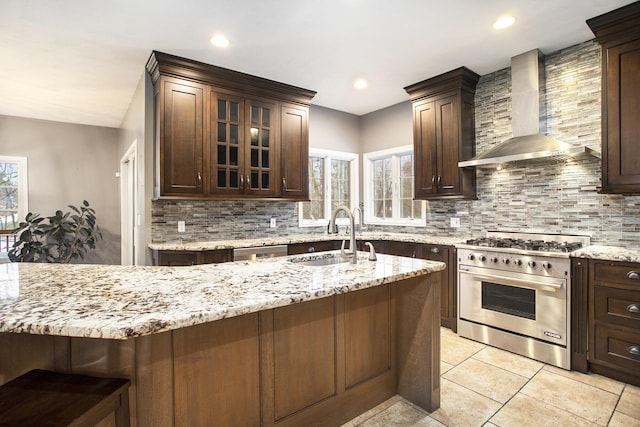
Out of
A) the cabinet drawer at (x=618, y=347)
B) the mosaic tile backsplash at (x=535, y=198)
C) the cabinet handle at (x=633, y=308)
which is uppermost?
the mosaic tile backsplash at (x=535, y=198)

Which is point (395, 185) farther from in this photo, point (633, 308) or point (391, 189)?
point (633, 308)

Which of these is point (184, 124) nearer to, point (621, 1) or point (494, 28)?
point (494, 28)

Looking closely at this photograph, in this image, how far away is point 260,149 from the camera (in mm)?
3732

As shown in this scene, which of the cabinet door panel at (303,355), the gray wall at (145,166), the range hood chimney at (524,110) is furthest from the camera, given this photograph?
the gray wall at (145,166)

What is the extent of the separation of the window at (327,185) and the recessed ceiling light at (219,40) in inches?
77.3

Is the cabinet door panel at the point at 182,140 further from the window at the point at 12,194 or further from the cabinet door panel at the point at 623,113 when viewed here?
the window at the point at 12,194

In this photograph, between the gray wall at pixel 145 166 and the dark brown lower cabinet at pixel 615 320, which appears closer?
the dark brown lower cabinet at pixel 615 320

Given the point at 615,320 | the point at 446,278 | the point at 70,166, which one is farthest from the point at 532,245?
the point at 70,166

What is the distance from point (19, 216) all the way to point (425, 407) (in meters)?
6.35

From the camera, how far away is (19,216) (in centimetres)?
516

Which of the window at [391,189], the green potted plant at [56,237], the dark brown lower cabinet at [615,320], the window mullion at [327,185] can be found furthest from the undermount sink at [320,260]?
the green potted plant at [56,237]

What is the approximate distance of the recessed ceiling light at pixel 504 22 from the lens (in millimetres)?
2547

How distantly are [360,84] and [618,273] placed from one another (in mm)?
2990

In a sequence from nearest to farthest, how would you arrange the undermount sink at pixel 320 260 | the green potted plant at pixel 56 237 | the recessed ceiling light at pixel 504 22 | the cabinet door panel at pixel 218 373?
the cabinet door panel at pixel 218 373 < the undermount sink at pixel 320 260 < the recessed ceiling light at pixel 504 22 < the green potted plant at pixel 56 237
